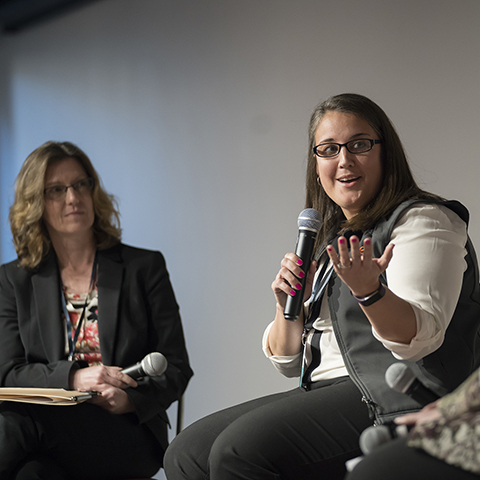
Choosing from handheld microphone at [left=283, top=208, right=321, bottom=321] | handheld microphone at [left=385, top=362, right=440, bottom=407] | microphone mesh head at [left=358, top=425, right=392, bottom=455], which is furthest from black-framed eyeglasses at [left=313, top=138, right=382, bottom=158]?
microphone mesh head at [left=358, top=425, right=392, bottom=455]

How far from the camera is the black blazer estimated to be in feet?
6.91

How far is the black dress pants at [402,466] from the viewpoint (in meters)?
0.81

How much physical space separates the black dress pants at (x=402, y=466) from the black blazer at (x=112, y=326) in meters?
1.28

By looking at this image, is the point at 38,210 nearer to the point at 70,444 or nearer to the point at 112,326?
the point at 112,326

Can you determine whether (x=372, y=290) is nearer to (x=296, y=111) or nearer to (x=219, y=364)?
(x=296, y=111)

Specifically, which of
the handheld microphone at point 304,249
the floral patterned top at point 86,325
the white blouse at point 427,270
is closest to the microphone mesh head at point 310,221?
the handheld microphone at point 304,249

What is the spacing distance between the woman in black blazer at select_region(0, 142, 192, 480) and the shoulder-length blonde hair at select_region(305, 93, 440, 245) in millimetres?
795

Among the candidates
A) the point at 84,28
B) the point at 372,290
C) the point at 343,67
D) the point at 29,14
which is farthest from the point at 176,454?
the point at 29,14

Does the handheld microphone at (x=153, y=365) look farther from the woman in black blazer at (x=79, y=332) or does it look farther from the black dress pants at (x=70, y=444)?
the black dress pants at (x=70, y=444)

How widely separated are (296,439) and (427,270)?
51 cm

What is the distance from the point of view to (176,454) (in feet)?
5.29

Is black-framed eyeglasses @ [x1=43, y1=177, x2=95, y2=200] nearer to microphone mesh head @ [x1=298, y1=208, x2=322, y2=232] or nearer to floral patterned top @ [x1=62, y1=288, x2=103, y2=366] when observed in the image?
floral patterned top @ [x1=62, y1=288, x2=103, y2=366]

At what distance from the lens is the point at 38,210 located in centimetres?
235

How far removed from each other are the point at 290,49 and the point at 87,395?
2.11 meters
